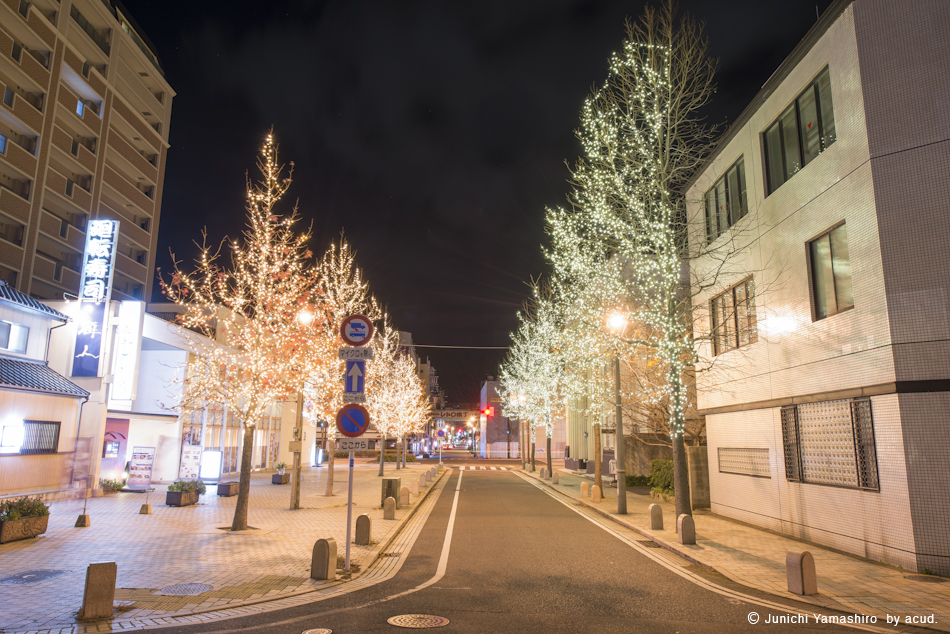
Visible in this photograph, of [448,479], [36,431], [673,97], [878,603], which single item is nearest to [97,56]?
[36,431]

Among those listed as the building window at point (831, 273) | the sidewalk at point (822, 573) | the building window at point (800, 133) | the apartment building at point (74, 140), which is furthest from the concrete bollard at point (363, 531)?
the apartment building at point (74, 140)

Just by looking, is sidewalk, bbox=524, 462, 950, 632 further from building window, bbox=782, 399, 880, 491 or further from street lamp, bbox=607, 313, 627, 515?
street lamp, bbox=607, 313, 627, 515

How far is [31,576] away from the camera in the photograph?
28.1 feet

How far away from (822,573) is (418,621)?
22.8 ft

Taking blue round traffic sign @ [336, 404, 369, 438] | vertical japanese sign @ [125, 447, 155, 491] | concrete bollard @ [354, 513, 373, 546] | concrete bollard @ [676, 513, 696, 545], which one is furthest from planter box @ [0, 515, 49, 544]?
concrete bollard @ [676, 513, 696, 545]

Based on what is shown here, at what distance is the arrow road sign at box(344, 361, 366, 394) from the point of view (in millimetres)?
9320

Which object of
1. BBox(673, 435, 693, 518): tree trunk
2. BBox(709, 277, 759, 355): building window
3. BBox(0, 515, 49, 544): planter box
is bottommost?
BBox(0, 515, 49, 544): planter box

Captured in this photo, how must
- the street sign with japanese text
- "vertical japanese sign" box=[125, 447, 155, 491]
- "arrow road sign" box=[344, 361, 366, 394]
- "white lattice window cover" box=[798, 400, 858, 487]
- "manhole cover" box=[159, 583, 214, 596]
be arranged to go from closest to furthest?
1. "manhole cover" box=[159, 583, 214, 596]
2. "arrow road sign" box=[344, 361, 366, 394]
3. the street sign with japanese text
4. "white lattice window cover" box=[798, 400, 858, 487]
5. "vertical japanese sign" box=[125, 447, 155, 491]

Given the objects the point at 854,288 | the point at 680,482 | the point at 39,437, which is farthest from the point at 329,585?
the point at 39,437

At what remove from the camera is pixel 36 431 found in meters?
18.4

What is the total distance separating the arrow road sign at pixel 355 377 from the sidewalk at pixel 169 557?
2.92 m

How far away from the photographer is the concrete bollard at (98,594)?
6625mm

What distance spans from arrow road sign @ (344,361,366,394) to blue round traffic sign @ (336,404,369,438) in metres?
0.26

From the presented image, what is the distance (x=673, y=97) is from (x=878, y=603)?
12.3m
